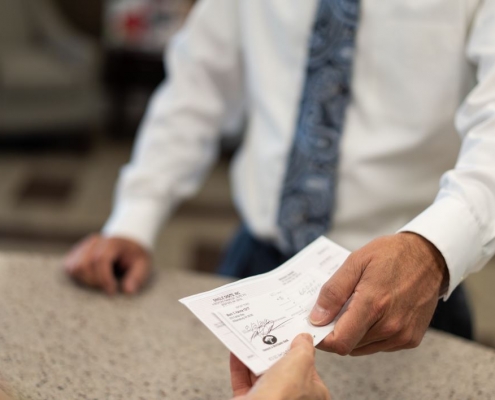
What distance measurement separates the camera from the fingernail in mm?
590

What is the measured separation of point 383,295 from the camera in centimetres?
60

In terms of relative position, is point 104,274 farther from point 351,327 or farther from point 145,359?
point 351,327

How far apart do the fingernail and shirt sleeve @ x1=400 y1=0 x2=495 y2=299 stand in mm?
155

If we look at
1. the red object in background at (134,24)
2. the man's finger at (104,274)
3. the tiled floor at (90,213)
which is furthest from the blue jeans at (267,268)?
the red object in background at (134,24)

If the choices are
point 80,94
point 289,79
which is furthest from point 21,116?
point 289,79

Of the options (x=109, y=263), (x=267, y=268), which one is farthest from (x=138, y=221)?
(x=267, y=268)

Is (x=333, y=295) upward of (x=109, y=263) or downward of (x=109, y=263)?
upward

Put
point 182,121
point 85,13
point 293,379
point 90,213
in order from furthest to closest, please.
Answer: point 85,13
point 90,213
point 182,121
point 293,379

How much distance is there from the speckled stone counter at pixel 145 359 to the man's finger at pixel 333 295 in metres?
0.19

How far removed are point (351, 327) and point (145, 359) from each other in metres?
0.34

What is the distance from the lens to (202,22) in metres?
1.17

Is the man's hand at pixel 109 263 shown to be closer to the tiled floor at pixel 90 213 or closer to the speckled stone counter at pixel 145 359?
the speckled stone counter at pixel 145 359

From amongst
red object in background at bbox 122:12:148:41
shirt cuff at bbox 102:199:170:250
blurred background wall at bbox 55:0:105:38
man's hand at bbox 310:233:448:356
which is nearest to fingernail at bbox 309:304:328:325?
man's hand at bbox 310:233:448:356

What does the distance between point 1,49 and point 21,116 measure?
49 centimetres
